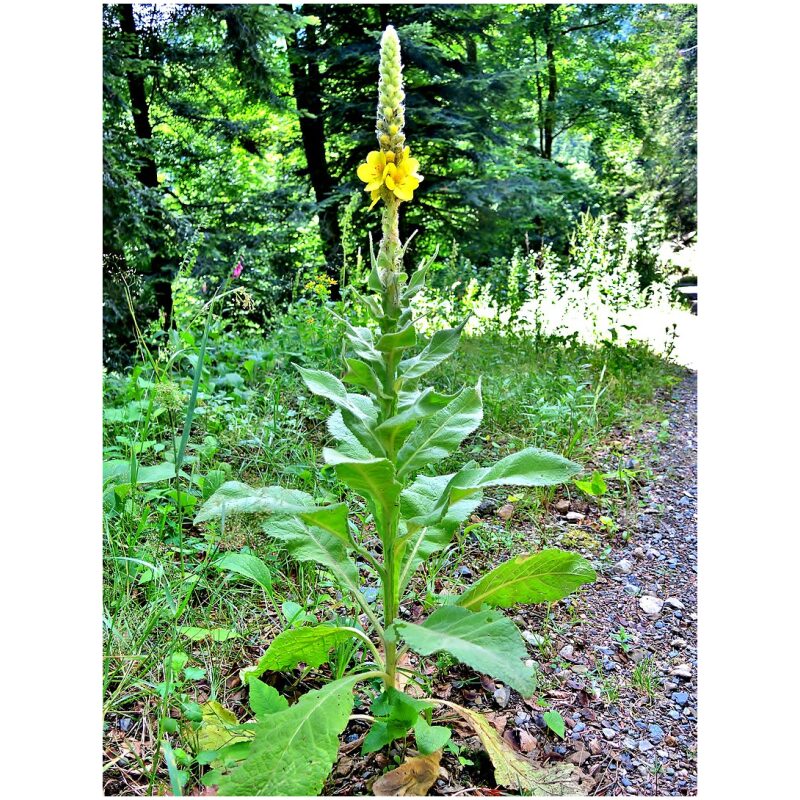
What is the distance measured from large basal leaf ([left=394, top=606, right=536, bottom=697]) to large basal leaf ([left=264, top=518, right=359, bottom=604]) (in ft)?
0.91

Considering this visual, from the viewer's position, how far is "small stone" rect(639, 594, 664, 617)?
2.10 meters

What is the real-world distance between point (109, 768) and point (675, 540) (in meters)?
2.05

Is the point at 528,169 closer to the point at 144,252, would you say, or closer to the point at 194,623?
the point at 144,252

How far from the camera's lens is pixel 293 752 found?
1235 mm

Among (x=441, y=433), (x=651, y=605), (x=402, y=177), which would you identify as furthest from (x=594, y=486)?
(x=402, y=177)

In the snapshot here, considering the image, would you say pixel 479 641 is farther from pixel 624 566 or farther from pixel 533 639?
pixel 624 566

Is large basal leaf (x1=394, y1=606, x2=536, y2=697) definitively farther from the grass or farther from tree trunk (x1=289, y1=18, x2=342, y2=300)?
tree trunk (x1=289, y1=18, x2=342, y2=300)

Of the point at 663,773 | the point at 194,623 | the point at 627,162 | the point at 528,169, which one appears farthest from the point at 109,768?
the point at 627,162

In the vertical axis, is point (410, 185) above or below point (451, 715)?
above

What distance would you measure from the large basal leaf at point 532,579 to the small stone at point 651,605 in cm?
69

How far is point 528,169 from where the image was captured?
7832 millimetres

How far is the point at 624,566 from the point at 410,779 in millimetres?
1260

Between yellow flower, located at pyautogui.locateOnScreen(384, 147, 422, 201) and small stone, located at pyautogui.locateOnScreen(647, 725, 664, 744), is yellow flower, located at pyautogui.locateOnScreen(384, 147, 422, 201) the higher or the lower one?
the higher one

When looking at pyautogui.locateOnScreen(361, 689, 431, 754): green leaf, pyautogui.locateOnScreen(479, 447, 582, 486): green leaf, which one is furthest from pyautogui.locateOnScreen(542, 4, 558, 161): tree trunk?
pyautogui.locateOnScreen(361, 689, 431, 754): green leaf
